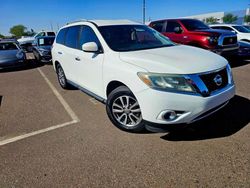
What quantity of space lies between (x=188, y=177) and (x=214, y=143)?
854mm

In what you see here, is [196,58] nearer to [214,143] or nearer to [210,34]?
[214,143]

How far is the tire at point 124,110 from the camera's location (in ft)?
10.5

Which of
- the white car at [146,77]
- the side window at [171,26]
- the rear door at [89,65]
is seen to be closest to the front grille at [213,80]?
the white car at [146,77]

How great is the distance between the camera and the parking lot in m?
2.47

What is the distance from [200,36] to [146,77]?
5.95m

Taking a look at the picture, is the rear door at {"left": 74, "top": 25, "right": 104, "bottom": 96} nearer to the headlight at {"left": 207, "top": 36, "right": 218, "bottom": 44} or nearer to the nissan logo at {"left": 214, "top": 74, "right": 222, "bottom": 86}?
the nissan logo at {"left": 214, "top": 74, "right": 222, "bottom": 86}

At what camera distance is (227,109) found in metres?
4.07

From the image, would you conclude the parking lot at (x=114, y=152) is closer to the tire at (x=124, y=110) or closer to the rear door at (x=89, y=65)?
the tire at (x=124, y=110)

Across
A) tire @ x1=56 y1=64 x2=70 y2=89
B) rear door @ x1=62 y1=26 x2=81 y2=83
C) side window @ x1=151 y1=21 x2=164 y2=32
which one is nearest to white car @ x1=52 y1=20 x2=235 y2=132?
rear door @ x1=62 y1=26 x2=81 y2=83

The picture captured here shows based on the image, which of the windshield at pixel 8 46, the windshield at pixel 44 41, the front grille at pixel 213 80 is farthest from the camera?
the windshield at pixel 44 41

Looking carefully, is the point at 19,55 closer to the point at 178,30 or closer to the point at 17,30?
the point at 178,30

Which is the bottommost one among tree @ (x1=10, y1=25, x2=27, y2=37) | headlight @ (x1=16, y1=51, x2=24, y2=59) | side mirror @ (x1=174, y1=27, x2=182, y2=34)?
tree @ (x1=10, y1=25, x2=27, y2=37)

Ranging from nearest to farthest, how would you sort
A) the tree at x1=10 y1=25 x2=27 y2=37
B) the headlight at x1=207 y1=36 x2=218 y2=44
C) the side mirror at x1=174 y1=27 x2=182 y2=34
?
the headlight at x1=207 y1=36 x2=218 y2=44
the side mirror at x1=174 y1=27 x2=182 y2=34
the tree at x1=10 y1=25 x2=27 y2=37

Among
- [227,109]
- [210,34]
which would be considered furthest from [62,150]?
[210,34]
